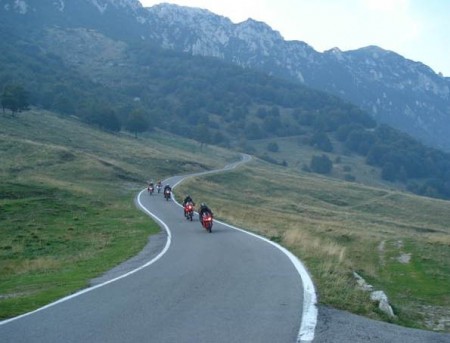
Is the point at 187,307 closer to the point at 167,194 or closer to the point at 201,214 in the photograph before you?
the point at 201,214

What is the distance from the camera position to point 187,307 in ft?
31.3

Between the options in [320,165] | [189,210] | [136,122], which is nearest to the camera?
[189,210]

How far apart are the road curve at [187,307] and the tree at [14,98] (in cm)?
9465

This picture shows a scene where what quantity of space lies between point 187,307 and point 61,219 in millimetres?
23435

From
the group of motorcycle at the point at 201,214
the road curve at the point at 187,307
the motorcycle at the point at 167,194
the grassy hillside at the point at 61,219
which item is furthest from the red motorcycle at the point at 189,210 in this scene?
the motorcycle at the point at 167,194

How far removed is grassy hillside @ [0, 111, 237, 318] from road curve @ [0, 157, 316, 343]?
1193 mm

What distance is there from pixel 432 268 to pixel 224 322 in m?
17.5

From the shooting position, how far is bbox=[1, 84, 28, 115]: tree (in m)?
100

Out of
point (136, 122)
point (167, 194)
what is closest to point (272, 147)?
point (136, 122)

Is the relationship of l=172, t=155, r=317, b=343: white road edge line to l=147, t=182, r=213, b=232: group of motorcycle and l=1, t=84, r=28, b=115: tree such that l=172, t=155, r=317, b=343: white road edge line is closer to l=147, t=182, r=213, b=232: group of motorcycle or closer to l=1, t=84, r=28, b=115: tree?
l=147, t=182, r=213, b=232: group of motorcycle

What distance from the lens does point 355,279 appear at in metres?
14.4

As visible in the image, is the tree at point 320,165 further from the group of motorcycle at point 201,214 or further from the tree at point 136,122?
the group of motorcycle at point 201,214

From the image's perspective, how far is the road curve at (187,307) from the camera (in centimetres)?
774

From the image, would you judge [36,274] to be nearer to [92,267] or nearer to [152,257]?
[92,267]
